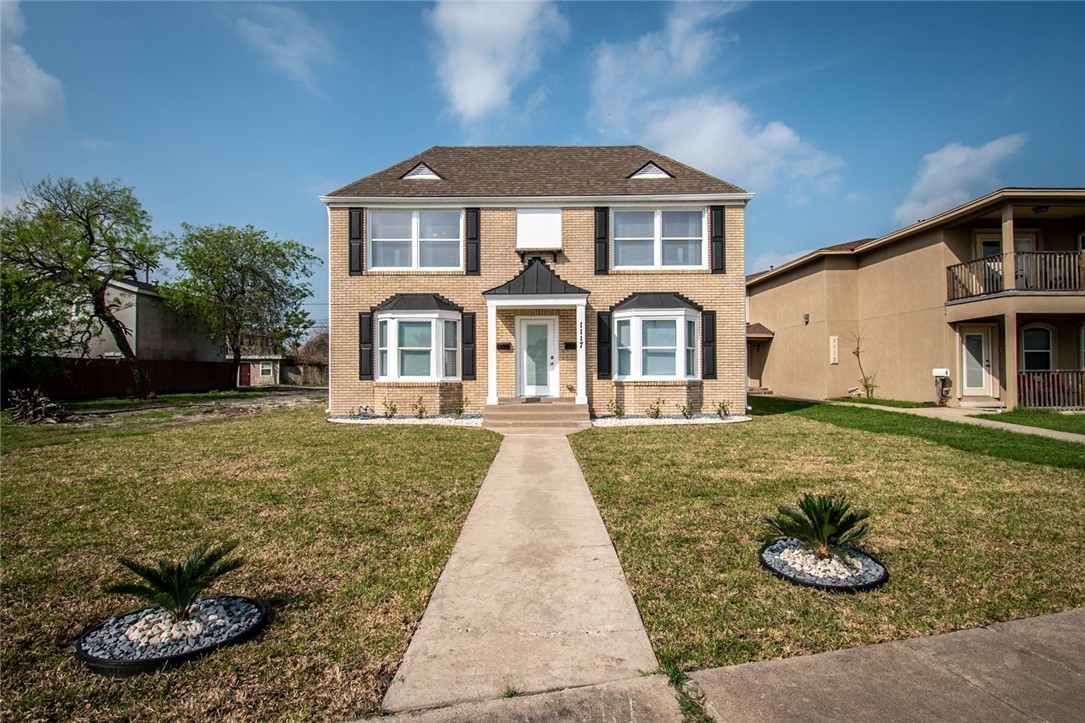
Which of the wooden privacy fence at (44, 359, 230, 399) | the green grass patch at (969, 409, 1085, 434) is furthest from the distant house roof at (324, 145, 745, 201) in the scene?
the wooden privacy fence at (44, 359, 230, 399)

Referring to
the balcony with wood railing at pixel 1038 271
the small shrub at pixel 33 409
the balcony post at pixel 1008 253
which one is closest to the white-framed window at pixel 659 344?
the balcony post at pixel 1008 253

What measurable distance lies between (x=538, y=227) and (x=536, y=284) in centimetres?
188

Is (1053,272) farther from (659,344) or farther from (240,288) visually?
(240,288)

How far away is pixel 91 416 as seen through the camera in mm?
15688

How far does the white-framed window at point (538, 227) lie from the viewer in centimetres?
1489

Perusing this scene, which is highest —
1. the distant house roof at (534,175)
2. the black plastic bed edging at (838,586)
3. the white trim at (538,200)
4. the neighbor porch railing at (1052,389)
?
the distant house roof at (534,175)

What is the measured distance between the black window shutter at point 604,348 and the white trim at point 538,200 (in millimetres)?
3145

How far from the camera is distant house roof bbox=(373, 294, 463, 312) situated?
47.0 feet

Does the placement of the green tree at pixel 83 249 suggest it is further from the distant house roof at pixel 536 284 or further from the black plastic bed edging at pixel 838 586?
the black plastic bed edging at pixel 838 586

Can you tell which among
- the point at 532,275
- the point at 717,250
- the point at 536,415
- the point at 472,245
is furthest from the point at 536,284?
the point at 717,250

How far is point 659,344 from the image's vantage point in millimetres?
14438

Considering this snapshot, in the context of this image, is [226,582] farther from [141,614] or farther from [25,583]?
[25,583]

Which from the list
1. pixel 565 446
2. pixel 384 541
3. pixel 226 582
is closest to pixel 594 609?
pixel 384 541

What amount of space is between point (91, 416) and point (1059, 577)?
20.5 meters
